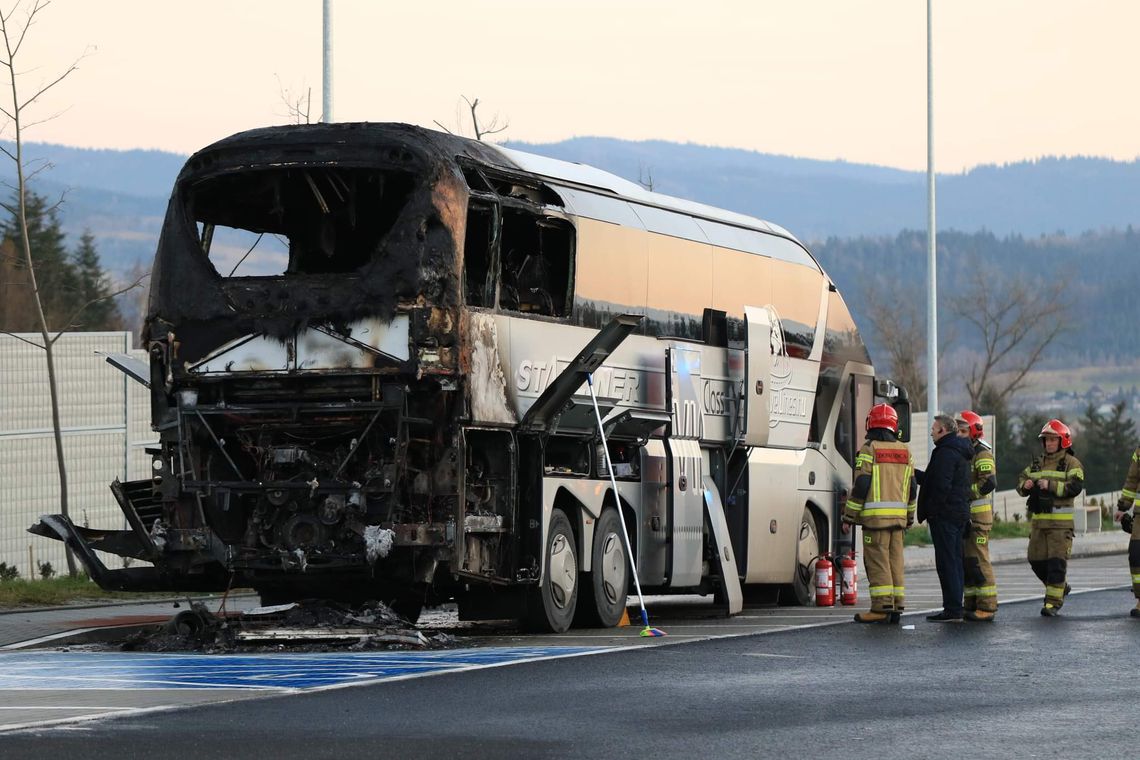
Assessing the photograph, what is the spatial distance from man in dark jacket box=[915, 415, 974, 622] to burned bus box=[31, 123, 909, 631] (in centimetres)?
247

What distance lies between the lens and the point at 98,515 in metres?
30.1

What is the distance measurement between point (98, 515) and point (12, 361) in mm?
2706

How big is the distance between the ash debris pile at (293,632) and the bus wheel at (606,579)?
2113 millimetres

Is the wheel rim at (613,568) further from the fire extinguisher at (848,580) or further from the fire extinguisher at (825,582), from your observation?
the fire extinguisher at (848,580)

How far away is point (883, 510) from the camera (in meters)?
18.8

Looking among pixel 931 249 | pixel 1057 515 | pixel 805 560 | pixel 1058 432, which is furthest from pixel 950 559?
pixel 931 249

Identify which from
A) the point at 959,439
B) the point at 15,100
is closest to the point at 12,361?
the point at 15,100

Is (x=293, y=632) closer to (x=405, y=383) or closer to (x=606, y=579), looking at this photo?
(x=405, y=383)

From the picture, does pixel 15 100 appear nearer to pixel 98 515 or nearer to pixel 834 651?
pixel 98 515

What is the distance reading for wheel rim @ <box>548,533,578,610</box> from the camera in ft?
57.9

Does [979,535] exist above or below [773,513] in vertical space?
below

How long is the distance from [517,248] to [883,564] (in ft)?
14.5

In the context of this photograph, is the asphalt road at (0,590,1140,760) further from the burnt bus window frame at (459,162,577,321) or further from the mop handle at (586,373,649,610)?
the burnt bus window frame at (459,162,577,321)

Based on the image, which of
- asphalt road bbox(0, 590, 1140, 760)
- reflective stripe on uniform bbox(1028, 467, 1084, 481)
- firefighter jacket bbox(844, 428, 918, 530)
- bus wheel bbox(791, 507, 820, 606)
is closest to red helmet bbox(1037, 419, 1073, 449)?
reflective stripe on uniform bbox(1028, 467, 1084, 481)
